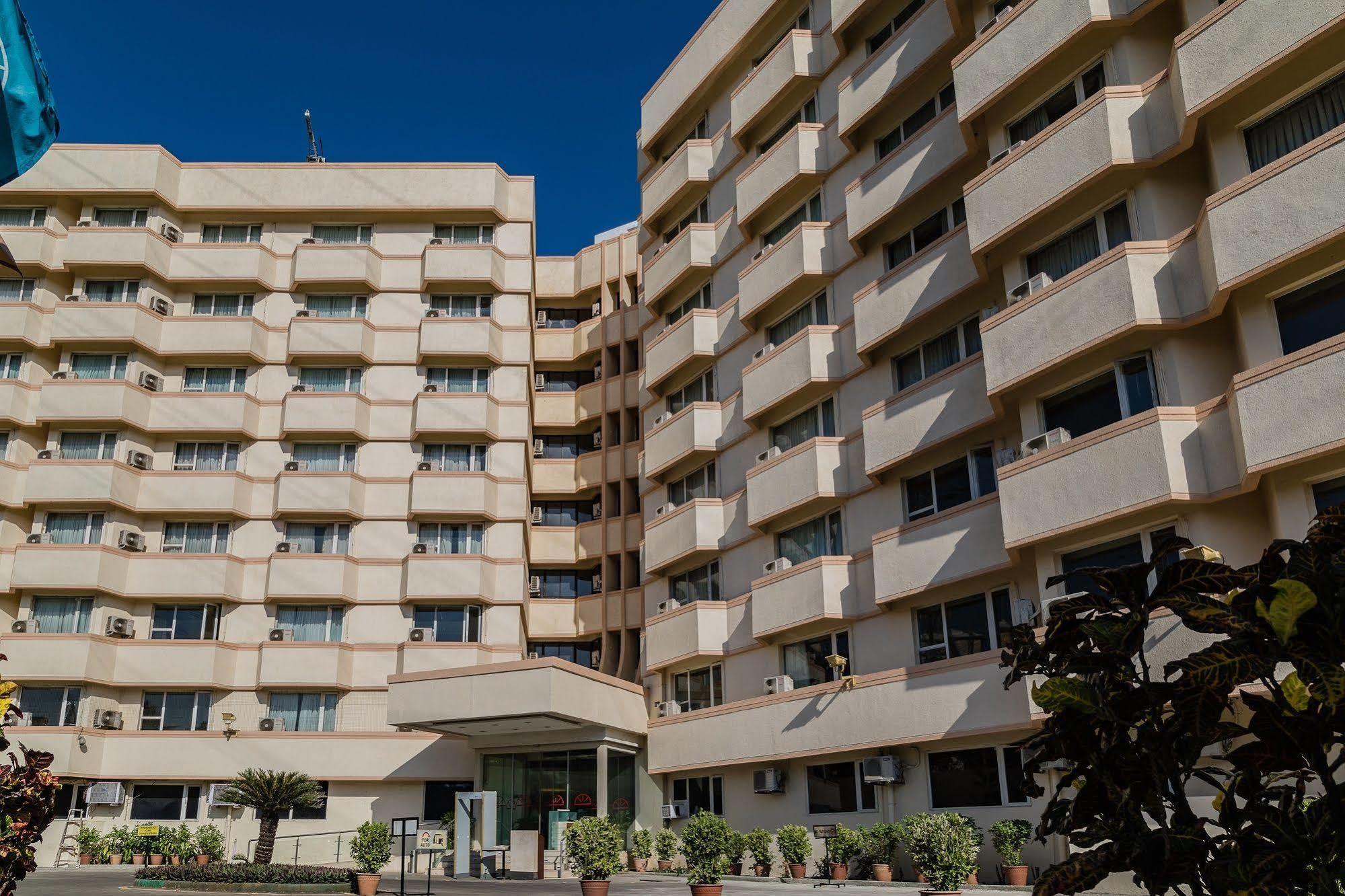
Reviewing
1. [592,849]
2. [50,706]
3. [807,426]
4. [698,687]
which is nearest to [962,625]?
[807,426]

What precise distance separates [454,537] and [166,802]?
1377 cm

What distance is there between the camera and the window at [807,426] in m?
31.8

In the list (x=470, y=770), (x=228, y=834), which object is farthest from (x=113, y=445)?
(x=470, y=770)

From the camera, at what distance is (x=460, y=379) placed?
45500 mm

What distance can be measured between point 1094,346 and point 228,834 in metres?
33.5

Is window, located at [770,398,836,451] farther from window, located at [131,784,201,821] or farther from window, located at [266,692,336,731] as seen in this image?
window, located at [131,784,201,821]

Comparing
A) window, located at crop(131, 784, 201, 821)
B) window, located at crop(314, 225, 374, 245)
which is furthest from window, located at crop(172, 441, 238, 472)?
window, located at crop(131, 784, 201, 821)

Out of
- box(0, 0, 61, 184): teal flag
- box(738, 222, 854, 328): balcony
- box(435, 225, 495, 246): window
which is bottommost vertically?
box(0, 0, 61, 184): teal flag

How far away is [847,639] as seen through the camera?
96.8 feet

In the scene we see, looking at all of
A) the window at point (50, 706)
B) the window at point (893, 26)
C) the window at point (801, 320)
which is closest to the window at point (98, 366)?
the window at point (50, 706)

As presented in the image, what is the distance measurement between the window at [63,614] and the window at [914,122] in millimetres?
31976

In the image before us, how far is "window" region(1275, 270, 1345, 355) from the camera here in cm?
1841

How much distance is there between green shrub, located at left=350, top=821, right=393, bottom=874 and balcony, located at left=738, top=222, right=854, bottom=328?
1813cm

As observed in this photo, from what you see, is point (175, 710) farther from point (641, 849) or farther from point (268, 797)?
point (641, 849)
